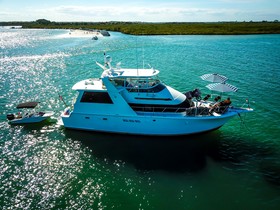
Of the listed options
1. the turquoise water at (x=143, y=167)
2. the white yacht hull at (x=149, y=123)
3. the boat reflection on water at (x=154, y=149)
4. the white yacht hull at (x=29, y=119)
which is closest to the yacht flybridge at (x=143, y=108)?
the white yacht hull at (x=149, y=123)

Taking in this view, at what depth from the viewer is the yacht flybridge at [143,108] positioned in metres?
18.8

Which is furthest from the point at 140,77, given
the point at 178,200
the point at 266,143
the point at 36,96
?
the point at 36,96

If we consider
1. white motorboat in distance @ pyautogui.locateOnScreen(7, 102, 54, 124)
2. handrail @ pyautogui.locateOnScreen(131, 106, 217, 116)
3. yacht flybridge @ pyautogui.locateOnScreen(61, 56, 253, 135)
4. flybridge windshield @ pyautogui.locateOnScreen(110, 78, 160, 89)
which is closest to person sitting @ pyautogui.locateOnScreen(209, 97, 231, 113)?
yacht flybridge @ pyautogui.locateOnScreen(61, 56, 253, 135)

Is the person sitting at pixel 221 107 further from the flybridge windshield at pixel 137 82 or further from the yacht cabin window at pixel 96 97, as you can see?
the yacht cabin window at pixel 96 97

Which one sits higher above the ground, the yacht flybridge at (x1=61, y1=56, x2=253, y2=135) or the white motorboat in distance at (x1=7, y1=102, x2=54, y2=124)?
the yacht flybridge at (x1=61, y1=56, x2=253, y2=135)

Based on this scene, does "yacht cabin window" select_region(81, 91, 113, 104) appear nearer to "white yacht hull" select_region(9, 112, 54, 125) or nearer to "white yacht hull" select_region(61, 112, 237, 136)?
"white yacht hull" select_region(61, 112, 237, 136)

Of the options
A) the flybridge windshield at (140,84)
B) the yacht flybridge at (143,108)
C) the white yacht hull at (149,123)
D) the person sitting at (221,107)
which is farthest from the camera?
the flybridge windshield at (140,84)

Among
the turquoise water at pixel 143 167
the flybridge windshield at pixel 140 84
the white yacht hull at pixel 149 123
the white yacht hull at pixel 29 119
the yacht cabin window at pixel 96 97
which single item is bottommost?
the turquoise water at pixel 143 167

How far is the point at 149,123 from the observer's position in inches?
750

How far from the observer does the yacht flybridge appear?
18.8 metres

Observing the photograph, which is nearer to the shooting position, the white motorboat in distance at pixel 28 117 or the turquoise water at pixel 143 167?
Answer: the turquoise water at pixel 143 167

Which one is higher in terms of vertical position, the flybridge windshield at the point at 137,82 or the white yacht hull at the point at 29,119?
the flybridge windshield at the point at 137,82

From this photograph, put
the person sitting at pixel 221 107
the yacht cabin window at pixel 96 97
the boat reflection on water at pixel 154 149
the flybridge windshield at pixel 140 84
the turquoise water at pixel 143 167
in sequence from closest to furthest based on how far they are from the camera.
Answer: the turquoise water at pixel 143 167 → the boat reflection on water at pixel 154 149 → the person sitting at pixel 221 107 → the flybridge windshield at pixel 140 84 → the yacht cabin window at pixel 96 97

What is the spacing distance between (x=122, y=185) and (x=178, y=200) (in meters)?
3.43
